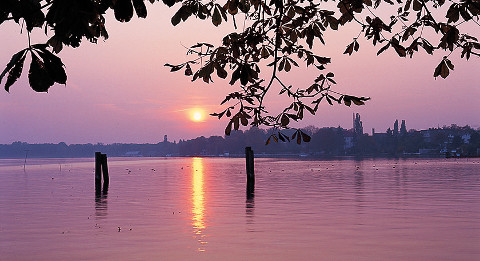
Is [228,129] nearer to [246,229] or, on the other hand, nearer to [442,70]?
[442,70]

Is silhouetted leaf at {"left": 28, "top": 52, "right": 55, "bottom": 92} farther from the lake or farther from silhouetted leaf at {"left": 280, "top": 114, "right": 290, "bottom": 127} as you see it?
the lake

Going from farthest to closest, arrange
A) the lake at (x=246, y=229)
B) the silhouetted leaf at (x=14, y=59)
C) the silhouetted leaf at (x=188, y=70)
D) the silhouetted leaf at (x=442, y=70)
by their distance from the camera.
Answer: the lake at (x=246, y=229), the silhouetted leaf at (x=188, y=70), the silhouetted leaf at (x=442, y=70), the silhouetted leaf at (x=14, y=59)

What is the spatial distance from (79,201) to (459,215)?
72.5 feet

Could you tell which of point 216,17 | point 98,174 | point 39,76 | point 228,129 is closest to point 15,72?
point 39,76

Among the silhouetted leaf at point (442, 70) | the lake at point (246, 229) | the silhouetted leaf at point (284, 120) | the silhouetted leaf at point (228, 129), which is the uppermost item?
the silhouetted leaf at point (442, 70)

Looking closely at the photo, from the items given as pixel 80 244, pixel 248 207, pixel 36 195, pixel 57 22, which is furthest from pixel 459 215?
pixel 36 195

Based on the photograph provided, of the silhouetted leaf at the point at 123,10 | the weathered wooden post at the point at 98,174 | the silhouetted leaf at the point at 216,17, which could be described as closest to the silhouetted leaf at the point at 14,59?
the silhouetted leaf at the point at 123,10

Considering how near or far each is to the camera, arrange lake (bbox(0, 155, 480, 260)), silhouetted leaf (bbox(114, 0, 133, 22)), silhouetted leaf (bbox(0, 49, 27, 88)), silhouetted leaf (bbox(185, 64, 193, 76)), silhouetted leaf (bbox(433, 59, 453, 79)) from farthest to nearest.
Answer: lake (bbox(0, 155, 480, 260)) < silhouetted leaf (bbox(185, 64, 193, 76)) < silhouetted leaf (bbox(433, 59, 453, 79)) < silhouetted leaf (bbox(114, 0, 133, 22)) < silhouetted leaf (bbox(0, 49, 27, 88))

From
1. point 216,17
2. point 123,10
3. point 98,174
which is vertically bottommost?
point 98,174

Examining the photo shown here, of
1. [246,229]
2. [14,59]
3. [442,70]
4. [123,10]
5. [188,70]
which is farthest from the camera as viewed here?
[246,229]

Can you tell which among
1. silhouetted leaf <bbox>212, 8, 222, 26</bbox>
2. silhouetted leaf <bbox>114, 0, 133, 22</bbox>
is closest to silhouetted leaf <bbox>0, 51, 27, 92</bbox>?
silhouetted leaf <bbox>114, 0, 133, 22</bbox>

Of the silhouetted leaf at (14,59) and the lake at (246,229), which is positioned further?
the lake at (246,229)

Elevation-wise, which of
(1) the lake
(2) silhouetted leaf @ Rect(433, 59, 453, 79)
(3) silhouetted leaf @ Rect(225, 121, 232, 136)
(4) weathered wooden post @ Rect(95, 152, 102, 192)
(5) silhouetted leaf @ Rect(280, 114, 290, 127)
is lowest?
(1) the lake

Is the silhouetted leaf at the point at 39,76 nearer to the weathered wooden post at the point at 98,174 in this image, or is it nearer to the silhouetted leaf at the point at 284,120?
the silhouetted leaf at the point at 284,120
